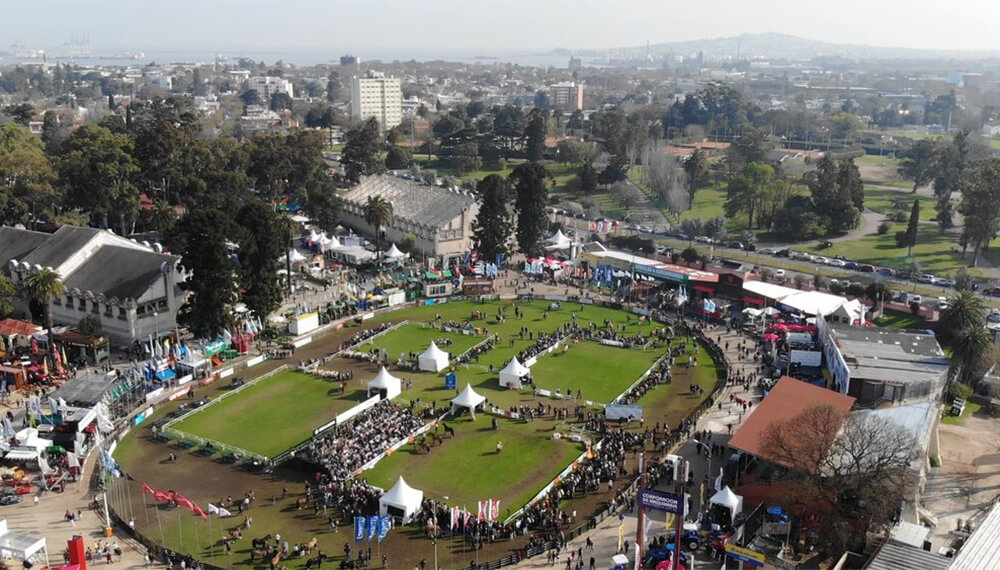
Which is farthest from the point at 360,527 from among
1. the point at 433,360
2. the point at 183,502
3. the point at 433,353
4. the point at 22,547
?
the point at 433,353

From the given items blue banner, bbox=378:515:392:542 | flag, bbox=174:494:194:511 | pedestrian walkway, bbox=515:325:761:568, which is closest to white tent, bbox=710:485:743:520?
pedestrian walkway, bbox=515:325:761:568

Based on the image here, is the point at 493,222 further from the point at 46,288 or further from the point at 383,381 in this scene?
the point at 46,288

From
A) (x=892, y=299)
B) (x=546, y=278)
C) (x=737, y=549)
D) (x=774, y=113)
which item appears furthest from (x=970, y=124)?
(x=737, y=549)

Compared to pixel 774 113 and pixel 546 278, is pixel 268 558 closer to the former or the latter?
pixel 546 278

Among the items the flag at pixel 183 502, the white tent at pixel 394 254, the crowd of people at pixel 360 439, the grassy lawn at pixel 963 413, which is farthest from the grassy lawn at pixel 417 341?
the grassy lawn at pixel 963 413

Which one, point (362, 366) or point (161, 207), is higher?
point (161, 207)

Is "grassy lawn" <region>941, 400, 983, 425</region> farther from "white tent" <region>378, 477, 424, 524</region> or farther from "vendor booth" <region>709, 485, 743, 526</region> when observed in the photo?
"white tent" <region>378, 477, 424, 524</region>

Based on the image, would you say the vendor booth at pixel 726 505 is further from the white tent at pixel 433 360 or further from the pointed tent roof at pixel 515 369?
the white tent at pixel 433 360
